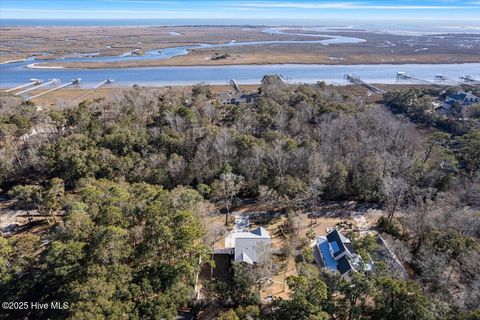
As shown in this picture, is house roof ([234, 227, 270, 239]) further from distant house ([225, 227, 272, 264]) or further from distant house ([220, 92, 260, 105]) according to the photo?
distant house ([220, 92, 260, 105])

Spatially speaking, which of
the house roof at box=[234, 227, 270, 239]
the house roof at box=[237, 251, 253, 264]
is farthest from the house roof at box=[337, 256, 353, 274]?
the house roof at box=[237, 251, 253, 264]

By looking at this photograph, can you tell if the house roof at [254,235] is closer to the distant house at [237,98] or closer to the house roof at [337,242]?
the house roof at [337,242]

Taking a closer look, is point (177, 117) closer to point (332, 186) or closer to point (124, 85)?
point (332, 186)

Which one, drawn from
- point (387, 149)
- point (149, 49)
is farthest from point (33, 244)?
point (149, 49)

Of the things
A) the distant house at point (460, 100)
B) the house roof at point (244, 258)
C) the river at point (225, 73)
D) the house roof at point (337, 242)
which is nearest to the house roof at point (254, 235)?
the house roof at point (244, 258)

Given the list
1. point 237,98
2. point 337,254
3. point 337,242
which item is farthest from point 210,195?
point 237,98
